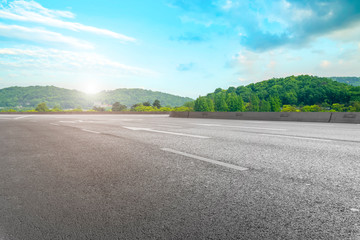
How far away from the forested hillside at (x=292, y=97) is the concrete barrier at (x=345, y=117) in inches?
4561

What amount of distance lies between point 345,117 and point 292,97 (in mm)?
142636

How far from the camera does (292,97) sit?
146625 mm

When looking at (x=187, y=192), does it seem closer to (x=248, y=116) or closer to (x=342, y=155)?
(x=342, y=155)

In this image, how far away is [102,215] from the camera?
2.37 metres

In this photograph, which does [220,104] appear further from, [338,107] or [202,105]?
[338,107]

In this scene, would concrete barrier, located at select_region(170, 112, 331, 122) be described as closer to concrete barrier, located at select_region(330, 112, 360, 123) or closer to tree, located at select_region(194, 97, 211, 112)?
concrete barrier, located at select_region(330, 112, 360, 123)

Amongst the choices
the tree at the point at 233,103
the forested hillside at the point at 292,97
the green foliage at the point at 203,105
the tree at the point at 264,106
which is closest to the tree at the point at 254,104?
the forested hillside at the point at 292,97

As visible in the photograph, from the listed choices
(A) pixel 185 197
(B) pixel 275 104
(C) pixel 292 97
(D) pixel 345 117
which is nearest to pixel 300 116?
(D) pixel 345 117

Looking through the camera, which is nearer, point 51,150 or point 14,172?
point 14,172

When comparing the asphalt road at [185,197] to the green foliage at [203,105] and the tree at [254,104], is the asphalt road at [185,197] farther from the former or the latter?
the green foliage at [203,105]

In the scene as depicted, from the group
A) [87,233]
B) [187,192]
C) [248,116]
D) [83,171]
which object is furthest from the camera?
[248,116]

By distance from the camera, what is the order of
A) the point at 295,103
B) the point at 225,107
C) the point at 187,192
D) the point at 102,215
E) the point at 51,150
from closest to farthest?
the point at 102,215, the point at 187,192, the point at 51,150, the point at 295,103, the point at 225,107

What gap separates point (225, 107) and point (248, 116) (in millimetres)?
169649

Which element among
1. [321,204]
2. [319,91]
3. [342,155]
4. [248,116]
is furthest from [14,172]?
[319,91]
